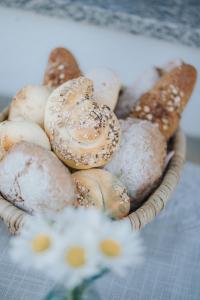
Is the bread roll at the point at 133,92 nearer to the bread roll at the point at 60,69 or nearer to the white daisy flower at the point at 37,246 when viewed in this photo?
the bread roll at the point at 60,69

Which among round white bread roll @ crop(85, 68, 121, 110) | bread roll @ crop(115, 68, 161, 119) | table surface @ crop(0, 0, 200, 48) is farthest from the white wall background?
round white bread roll @ crop(85, 68, 121, 110)

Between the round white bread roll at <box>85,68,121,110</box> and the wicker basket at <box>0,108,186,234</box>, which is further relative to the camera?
the round white bread roll at <box>85,68,121,110</box>

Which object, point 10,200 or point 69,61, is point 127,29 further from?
point 10,200

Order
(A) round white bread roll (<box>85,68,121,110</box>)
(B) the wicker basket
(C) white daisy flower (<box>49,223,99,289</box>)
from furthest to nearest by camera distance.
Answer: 1. (A) round white bread roll (<box>85,68,121,110</box>)
2. (B) the wicker basket
3. (C) white daisy flower (<box>49,223,99,289</box>)

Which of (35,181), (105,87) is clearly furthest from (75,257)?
(105,87)

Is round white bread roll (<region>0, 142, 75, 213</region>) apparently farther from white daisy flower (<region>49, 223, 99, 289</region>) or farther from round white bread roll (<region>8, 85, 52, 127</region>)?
white daisy flower (<region>49, 223, 99, 289</region>)

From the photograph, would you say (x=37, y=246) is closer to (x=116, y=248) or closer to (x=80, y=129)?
(x=116, y=248)

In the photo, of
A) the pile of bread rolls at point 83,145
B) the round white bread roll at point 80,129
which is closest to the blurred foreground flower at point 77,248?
the pile of bread rolls at point 83,145
